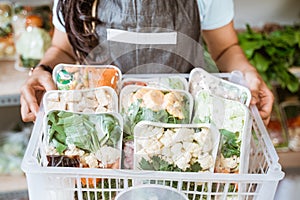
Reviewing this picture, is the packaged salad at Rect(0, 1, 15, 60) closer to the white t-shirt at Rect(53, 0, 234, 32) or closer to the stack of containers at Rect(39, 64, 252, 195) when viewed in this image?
the white t-shirt at Rect(53, 0, 234, 32)

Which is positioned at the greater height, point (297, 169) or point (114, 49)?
point (114, 49)

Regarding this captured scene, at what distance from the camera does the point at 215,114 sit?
2.55ft

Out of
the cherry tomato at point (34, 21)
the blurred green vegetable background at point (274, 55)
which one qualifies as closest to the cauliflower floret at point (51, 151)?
the cherry tomato at point (34, 21)

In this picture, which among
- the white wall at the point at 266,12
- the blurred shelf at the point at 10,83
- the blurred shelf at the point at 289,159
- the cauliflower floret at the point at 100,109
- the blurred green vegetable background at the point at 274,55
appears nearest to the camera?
the cauliflower floret at the point at 100,109

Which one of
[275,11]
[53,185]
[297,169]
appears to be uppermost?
[275,11]

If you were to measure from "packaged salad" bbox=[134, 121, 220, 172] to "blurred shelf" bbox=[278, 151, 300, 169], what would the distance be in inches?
44.2

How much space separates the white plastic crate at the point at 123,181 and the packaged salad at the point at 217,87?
0.12 meters

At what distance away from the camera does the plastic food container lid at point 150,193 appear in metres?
0.68

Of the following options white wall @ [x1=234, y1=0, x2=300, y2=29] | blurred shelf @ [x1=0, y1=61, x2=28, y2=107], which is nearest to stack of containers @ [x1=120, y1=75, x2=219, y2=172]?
blurred shelf @ [x1=0, y1=61, x2=28, y2=107]

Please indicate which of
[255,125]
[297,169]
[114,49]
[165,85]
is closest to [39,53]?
[114,49]

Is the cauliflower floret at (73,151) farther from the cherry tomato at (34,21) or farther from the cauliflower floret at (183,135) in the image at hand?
the cherry tomato at (34,21)

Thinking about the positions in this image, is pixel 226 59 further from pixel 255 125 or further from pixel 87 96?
pixel 87 96

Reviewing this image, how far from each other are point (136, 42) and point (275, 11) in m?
1.19

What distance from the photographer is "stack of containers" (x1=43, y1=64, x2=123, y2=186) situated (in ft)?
2.33
